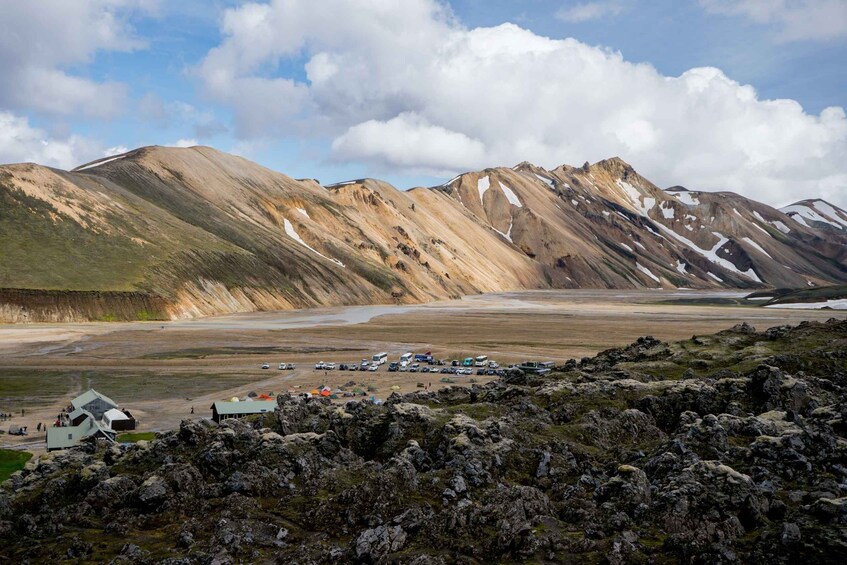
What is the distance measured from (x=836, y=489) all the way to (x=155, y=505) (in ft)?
70.4

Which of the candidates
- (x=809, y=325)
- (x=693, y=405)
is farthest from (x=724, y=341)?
(x=693, y=405)

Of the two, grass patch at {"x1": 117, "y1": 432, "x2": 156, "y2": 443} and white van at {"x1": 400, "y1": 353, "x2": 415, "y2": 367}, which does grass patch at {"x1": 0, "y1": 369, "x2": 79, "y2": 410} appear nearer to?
grass patch at {"x1": 117, "y1": 432, "x2": 156, "y2": 443}

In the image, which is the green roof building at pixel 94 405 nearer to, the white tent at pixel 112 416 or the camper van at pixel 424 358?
the white tent at pixel 112 416

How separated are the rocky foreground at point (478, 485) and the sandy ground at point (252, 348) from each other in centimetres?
3324

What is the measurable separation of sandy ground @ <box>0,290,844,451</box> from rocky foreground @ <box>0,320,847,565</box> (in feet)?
109

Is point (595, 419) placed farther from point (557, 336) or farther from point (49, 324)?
point (49, 324)

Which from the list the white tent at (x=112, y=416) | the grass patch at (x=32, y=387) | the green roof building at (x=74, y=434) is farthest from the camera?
the grass patch at (x=32, y=387)

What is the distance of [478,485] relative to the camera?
21828 millimetres

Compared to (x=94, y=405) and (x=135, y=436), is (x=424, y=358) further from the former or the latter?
(x=135, y=436)

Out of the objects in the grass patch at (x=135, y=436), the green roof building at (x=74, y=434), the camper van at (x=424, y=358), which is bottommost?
the grass patch at (x=135, y=436)

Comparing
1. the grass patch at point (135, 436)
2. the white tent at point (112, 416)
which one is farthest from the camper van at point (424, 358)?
the grass patch at point (135, 436)

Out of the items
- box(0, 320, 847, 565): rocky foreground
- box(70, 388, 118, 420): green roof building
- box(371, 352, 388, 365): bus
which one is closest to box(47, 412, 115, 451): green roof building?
box(70, 388, 118, 420): green roof building

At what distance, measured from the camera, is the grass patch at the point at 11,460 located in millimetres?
42362

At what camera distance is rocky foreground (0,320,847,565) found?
17812 mm
